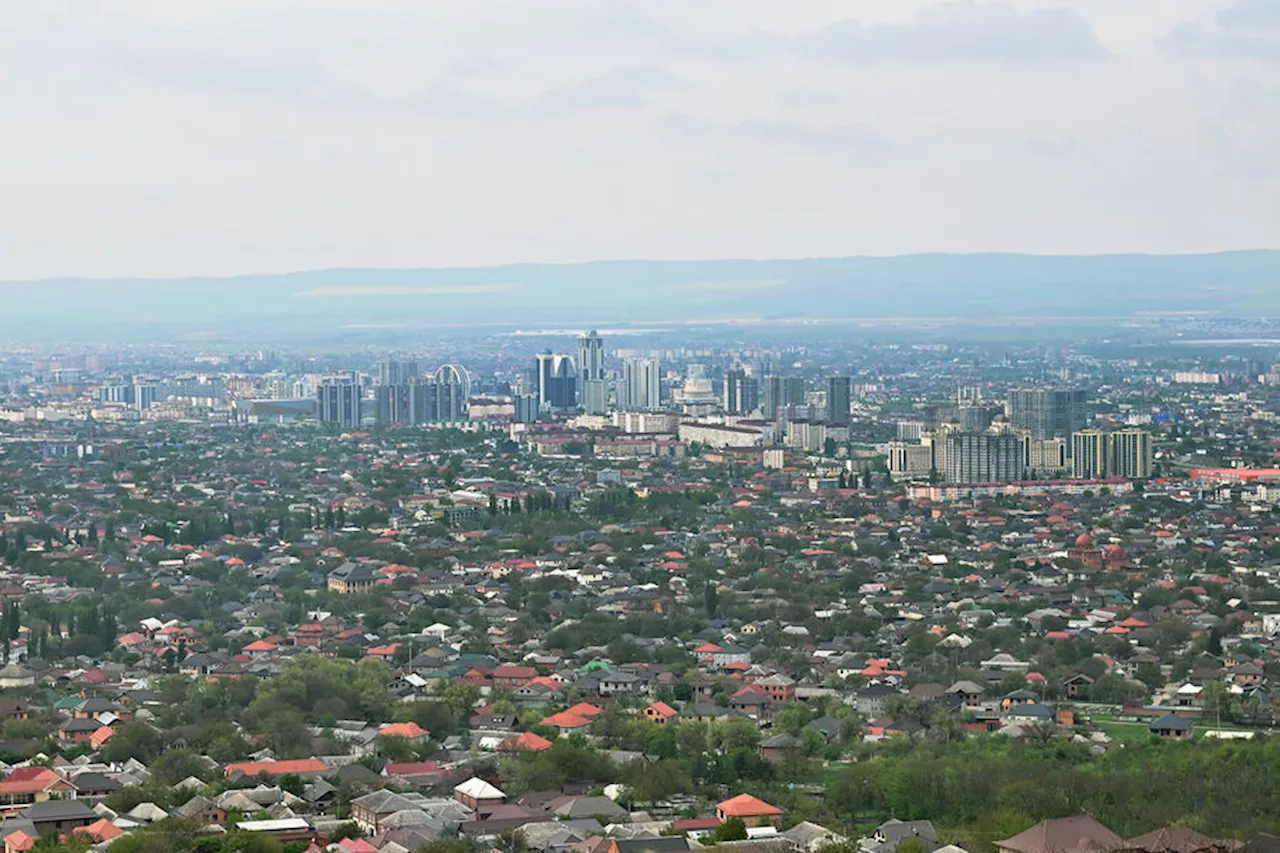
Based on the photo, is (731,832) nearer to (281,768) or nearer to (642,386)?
(281,768)

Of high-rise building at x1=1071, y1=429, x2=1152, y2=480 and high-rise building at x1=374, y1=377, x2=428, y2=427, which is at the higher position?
high-rise building at x1=1071, y1=429, x2=1152, y2=480

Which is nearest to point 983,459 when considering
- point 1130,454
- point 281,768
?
point 1130,454

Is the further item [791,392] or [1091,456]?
[791,392]

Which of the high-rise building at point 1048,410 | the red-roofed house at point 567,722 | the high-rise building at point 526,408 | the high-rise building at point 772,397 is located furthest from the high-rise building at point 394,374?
the red-roofed house at point 567,722

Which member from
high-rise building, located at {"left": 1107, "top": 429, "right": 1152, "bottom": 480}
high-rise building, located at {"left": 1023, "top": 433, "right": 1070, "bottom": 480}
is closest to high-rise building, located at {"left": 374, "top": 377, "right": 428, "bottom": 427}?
high-rise building, located at {"left": 1023, "top": 433, "right": 1070, "bottom": 480}

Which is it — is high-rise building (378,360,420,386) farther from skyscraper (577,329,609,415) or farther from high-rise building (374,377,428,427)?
skyscraper (577,329,609,415)

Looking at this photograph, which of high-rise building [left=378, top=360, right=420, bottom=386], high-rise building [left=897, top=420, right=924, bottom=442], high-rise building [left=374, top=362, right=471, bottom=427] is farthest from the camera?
high-rise building [left=378, top=360, right=420, bottom=386]
